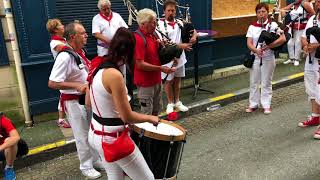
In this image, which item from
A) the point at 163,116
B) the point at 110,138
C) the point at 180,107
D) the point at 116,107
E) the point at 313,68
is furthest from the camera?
the point at 180,107

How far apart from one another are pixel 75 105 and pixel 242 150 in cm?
244

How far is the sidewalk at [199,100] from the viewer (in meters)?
5.11

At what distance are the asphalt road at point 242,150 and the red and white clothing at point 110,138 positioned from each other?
151 centimetres

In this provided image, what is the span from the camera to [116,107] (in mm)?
2807

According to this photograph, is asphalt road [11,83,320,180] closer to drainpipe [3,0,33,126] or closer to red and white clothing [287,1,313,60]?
drainpipe [3,0,33,126]

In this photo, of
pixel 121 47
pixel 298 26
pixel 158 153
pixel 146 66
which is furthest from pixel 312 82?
pixel 298 26

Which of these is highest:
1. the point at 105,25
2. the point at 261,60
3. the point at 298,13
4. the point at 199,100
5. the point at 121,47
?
the point at 121,47

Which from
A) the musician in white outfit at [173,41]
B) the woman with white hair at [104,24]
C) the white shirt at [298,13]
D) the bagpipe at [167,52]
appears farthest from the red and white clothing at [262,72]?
the white shirt at [298,13]

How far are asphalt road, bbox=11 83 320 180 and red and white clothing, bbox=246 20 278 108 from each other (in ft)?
0.92

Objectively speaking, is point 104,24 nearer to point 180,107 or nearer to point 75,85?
point 180,107

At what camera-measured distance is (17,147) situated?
14.5 ft

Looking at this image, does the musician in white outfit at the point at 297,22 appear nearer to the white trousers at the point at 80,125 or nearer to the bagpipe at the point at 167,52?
the bagpipe at the point at 167,52

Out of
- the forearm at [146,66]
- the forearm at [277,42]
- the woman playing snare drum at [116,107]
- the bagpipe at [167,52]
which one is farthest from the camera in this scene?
the forearm at [277,42]

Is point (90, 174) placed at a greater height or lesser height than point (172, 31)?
lesser
